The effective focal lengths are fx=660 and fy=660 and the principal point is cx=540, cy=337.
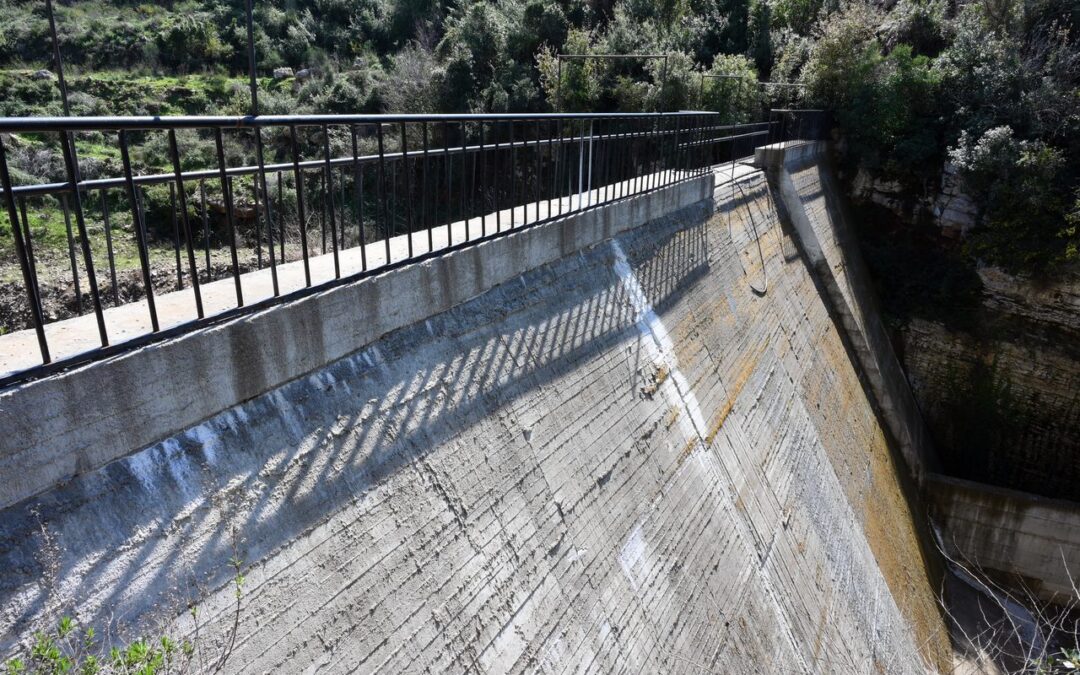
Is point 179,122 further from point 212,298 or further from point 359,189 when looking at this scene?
point 359,189

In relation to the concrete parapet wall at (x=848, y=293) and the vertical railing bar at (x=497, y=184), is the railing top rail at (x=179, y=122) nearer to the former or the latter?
the vertical railing bar at (x=497, y=184)

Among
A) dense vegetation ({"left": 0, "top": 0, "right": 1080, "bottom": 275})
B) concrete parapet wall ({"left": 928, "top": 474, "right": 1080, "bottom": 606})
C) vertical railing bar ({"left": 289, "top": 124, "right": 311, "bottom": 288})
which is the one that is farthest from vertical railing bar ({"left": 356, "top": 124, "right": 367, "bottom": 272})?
concrete parapet wall ({"left": 928, "top": 474, "right": 1080, "bottom": 606})

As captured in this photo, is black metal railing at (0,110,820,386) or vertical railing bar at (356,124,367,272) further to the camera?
vertical railing bar at (356,124,367,272)

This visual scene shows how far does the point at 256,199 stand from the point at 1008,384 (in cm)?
1417

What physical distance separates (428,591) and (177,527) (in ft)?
4.26

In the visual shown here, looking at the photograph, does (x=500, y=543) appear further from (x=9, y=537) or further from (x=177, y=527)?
(x=9, y=537)

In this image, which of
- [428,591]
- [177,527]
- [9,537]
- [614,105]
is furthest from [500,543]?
[614,105]

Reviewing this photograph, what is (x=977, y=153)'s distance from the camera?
12.3 meters

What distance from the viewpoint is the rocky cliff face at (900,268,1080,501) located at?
12367mm

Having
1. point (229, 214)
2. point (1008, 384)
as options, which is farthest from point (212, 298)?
point (1008, 384)

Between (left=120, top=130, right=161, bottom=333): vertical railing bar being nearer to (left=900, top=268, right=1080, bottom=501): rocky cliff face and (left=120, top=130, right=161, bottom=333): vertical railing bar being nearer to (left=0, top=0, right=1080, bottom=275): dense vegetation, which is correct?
(left=0, top=0, right=1080, bottom=275): dense vegetation

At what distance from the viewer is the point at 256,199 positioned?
3.88 metres

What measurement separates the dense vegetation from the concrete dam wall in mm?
7955

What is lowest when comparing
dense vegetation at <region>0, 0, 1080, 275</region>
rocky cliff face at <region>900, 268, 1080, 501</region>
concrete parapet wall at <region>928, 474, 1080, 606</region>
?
concrete parapet wall at <region>928, 474, 1080, 606</region>
